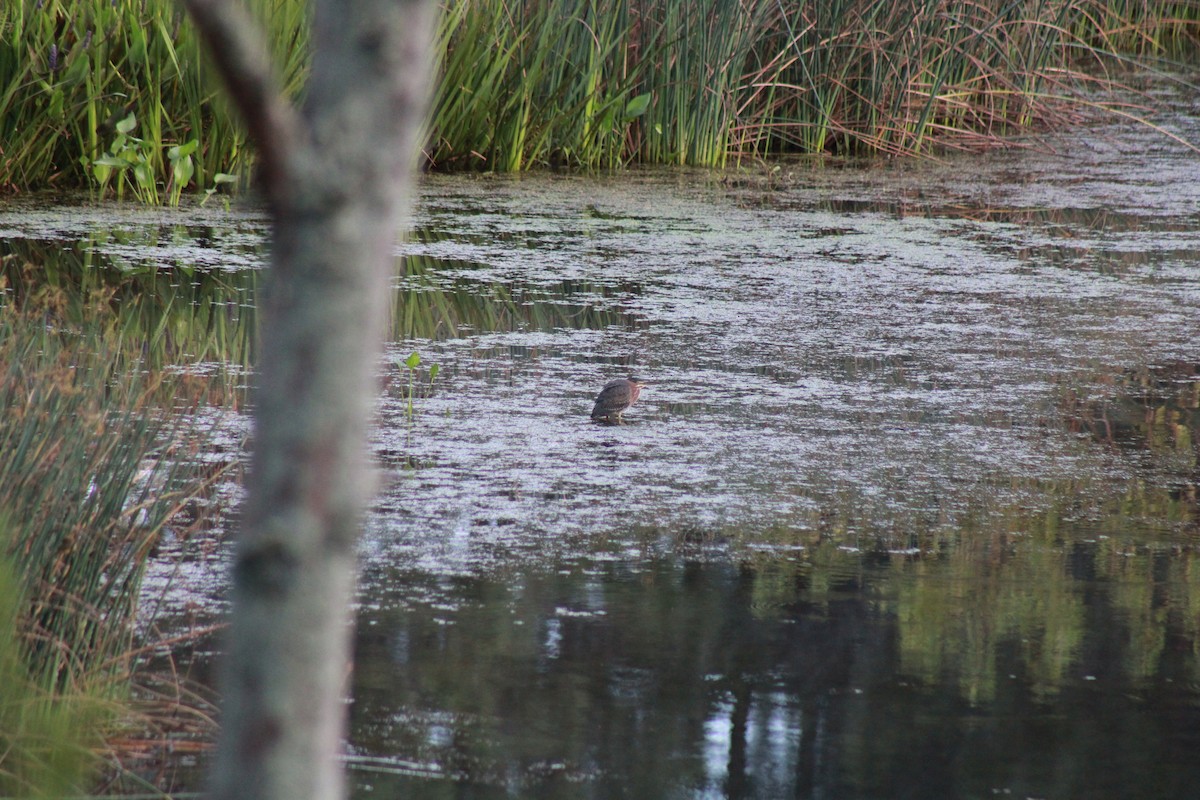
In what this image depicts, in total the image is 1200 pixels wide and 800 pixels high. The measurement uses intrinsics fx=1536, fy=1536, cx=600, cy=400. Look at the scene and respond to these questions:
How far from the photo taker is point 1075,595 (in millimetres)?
2590

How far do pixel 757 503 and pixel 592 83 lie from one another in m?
3.81

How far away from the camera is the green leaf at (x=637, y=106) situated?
648 cm

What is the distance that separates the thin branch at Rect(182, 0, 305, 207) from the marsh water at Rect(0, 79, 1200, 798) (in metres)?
1.32

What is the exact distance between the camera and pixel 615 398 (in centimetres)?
341

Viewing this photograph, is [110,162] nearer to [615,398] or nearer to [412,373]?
[412,373]

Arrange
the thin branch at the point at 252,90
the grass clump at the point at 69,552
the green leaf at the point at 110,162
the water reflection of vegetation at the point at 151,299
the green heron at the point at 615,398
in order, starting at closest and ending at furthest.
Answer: the thin branch at the point at 252,90 < the grass clump at the point at 69,552 < the green heron at the point at 615,398 < the water reflection of vegetation at the point at 151,299 < the green leaf at the point at 110,162

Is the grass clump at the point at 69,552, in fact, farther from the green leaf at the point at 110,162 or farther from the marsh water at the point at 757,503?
the green leaf at the point at 110,162

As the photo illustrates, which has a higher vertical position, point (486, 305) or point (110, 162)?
point (110, 162)

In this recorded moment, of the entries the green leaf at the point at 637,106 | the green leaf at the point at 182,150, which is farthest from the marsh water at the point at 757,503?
the green leaf at the point at 637,106

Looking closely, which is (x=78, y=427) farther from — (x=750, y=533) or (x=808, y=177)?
(x=808, y=177)

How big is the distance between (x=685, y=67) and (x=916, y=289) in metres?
2.14

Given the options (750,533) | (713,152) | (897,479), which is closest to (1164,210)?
(713,152)

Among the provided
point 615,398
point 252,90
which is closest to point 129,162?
point 615,398

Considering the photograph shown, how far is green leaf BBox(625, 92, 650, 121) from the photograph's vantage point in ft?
21.3
